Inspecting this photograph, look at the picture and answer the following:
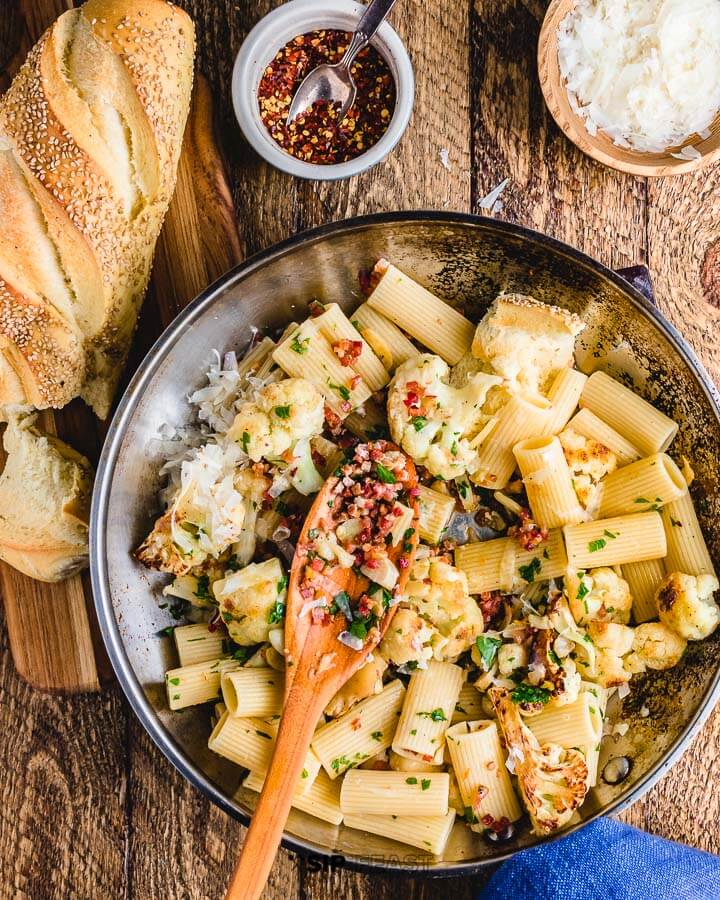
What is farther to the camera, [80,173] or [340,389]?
[340,389]

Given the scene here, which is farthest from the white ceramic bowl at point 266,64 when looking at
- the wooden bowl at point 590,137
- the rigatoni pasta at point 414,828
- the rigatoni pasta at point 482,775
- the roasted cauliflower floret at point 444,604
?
the rigatoni pasta at point 414,828

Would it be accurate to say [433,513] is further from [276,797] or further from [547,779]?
[276,797]

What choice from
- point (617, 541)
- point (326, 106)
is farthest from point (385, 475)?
point (326, 106)

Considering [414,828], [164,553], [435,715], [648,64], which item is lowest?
[414,828]

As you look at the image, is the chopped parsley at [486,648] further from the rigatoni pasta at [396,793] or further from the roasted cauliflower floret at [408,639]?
the rigatoni pasta at [396,793]

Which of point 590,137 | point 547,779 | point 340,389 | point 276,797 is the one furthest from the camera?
point 590,137

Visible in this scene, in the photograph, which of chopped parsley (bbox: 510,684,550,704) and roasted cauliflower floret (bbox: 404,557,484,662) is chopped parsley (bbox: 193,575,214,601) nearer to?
roasted cauliflower floret (bbox: 404,557,484,662)

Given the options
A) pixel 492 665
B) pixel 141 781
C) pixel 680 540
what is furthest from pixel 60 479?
pixel 680 540

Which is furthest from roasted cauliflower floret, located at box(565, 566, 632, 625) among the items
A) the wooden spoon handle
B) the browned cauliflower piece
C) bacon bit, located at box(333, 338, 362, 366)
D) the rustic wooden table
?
the browned cauliflower piece
